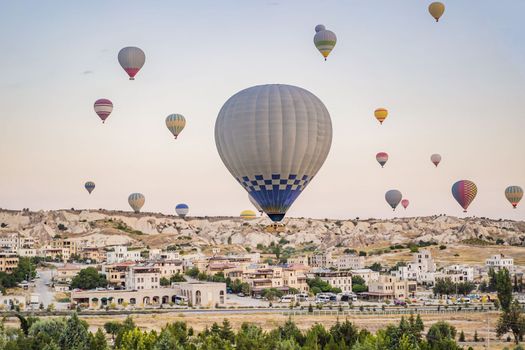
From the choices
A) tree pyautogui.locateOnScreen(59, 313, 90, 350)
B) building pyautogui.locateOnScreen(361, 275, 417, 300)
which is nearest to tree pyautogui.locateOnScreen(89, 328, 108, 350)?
tree pyautogui.locateOnScreen(59, 313, 90, 350)

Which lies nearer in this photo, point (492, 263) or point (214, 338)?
point (214, 338)

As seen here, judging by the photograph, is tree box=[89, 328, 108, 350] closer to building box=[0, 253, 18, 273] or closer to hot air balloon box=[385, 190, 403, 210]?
building box=[0, 253, 18, 273]

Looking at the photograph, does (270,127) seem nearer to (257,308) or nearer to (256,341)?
(256,341)

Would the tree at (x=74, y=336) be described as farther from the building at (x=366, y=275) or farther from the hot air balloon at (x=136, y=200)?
the hot air balloon at (x=136, y=200)

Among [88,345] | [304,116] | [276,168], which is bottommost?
[88,345]

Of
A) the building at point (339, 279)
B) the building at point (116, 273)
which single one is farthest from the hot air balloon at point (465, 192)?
the building at point (116, 273)

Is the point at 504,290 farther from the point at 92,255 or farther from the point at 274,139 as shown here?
the point at 92,255

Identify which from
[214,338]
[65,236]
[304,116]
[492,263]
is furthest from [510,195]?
[65,236]
